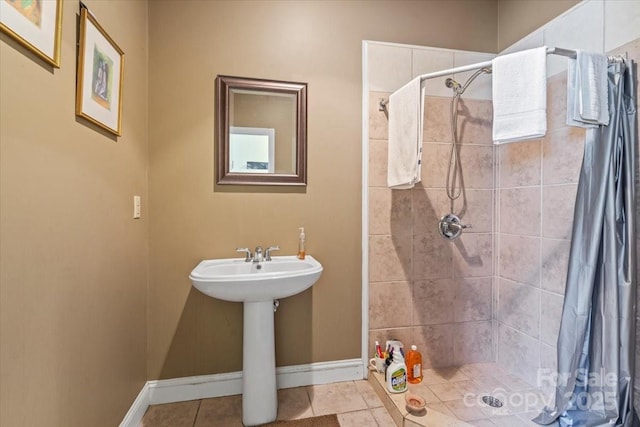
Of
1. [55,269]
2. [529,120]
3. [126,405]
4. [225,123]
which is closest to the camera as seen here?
[55,269]

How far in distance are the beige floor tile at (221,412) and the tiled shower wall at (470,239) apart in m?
0.90

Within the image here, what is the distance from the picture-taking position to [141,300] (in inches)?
62.9

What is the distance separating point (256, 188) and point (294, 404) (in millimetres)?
1275

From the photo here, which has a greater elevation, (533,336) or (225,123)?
(225,123)

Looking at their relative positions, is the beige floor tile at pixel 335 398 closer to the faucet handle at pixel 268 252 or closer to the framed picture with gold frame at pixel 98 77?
the faucet handle at pixel 268 252

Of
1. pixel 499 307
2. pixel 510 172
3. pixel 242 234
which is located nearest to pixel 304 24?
pixel 242 234

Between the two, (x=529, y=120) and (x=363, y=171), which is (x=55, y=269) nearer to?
(x=363, y=171)

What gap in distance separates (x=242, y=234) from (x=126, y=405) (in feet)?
3.27

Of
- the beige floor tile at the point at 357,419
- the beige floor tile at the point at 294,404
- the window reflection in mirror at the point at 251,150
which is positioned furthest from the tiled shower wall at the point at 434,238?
the window reflection in mirror at the point at 251,150

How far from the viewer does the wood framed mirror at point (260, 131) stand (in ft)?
5.64

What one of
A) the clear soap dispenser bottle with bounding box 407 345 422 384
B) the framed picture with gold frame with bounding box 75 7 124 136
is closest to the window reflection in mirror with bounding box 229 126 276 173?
the framed picture with gold frame with bounding box 75 7 124 136

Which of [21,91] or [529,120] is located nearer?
[21,91]

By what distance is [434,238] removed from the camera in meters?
1.97

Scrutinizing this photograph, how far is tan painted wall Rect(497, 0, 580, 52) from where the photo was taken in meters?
1.68
